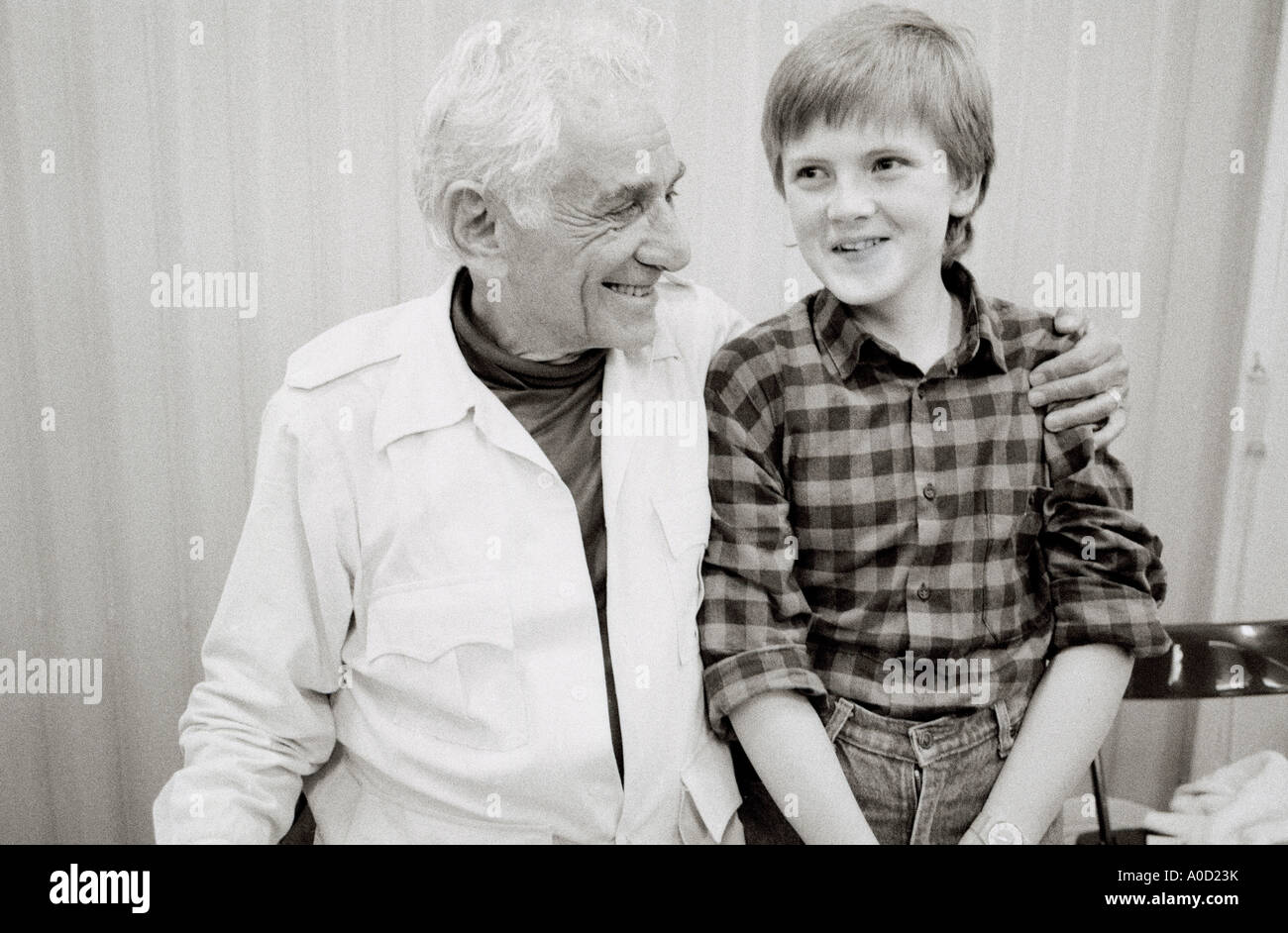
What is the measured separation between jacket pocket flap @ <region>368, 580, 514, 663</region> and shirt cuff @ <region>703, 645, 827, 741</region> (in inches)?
10.3

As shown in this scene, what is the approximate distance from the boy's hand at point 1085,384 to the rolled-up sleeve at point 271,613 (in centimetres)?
88

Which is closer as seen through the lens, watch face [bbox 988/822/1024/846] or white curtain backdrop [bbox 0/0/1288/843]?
watch face [bbox 988/822/1024/846]

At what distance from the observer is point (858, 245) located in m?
1.22

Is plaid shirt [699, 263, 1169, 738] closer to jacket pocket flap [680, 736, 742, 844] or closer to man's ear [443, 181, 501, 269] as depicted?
jacket pocket flap [680, 736, 742, 844]

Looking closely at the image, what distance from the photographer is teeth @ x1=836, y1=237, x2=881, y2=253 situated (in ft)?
3.97

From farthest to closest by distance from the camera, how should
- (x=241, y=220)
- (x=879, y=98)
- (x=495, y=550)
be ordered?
(x=241, y=220) → (x=495, y=550) → (x=879, y=98)

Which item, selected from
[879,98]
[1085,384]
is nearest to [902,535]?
[1085,384]

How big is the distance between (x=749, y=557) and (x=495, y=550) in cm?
31

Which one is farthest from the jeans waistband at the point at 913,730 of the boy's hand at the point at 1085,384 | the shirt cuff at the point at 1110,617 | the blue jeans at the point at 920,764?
the boy's hand at the point at 1085,384

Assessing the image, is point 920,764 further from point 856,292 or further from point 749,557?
point 856,292

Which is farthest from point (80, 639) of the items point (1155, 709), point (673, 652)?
point (1155, 709)

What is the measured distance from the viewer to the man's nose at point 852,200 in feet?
3.85

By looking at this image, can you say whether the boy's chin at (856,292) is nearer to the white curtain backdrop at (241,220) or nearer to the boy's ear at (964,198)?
the boy's ear at (964,198)

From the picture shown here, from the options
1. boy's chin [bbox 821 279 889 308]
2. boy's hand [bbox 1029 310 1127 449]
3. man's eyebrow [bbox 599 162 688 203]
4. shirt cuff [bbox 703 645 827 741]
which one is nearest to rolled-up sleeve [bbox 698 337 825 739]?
shirt cuff [bbox 703 645 827 741]
